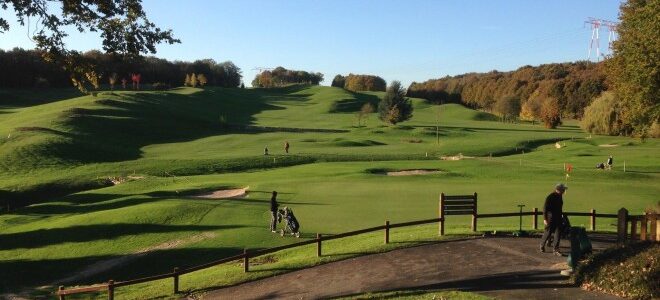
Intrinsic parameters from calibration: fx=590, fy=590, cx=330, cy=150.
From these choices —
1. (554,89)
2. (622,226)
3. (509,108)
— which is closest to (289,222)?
(622,226)

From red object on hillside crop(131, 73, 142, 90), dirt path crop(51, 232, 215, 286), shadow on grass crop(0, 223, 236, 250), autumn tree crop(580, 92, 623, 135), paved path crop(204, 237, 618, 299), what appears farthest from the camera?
red object on hillside crop(131, 73, 142, 90)

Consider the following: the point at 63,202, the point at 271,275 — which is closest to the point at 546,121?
the point at 63,202

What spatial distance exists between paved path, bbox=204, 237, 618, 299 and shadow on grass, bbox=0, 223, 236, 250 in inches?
453

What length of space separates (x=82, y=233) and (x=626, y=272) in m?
23.9

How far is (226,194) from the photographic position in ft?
126

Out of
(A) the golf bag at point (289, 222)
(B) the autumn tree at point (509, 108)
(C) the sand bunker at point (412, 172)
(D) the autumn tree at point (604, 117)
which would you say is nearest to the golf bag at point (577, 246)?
(A) the golf bag at point (289, 222)

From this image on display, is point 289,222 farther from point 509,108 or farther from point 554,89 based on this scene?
point 554,89

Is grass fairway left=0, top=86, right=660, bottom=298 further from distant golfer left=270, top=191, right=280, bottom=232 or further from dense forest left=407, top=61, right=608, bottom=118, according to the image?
dense forest left=407, top=61, right=608, bottom=118

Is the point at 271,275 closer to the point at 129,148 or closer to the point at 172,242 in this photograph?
the point at 172,242

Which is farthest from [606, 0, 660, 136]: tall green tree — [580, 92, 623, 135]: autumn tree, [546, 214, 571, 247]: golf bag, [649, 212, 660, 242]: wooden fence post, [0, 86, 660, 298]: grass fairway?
[580, 92, 623, 135]: autumn tree

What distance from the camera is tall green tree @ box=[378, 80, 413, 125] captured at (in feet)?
346

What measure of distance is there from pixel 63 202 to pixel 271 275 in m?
26.5

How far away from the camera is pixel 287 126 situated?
107m

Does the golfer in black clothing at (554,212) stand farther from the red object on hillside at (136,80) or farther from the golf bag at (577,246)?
the red object on hillside at (136,80)
